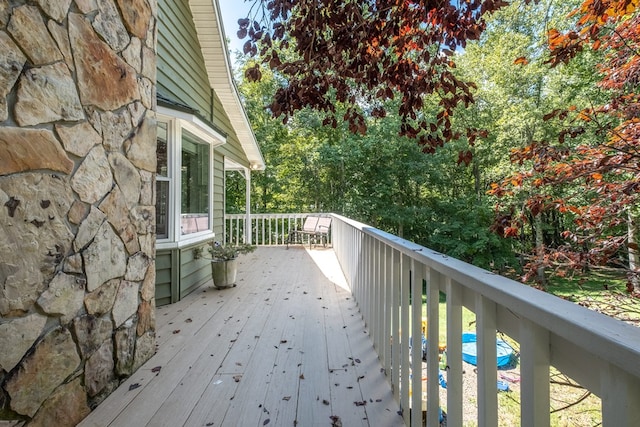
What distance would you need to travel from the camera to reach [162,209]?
399 centimetres

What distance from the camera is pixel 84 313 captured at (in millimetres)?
1913

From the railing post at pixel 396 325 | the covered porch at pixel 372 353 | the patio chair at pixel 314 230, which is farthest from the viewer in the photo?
the patio chair at pixel 314 230

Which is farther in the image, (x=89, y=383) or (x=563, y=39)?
(x=563, y=39)

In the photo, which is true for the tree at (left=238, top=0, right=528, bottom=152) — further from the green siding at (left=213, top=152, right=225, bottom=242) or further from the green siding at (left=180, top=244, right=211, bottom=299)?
the green siding at (left=213, top=152, right=225, bottom=242)

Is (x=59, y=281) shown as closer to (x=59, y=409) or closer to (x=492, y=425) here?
(x=59, y=409)

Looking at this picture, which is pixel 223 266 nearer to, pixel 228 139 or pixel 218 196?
pixel 218 196

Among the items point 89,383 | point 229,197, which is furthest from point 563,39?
point 229,197

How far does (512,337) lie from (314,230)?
8.97m

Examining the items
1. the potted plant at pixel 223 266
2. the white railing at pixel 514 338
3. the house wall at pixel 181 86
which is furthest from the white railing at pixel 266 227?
the white railing at pixel 514 338

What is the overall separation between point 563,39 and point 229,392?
3391 millimetres

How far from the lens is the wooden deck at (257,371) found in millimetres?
1881

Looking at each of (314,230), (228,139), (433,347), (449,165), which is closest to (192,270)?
(228,139)

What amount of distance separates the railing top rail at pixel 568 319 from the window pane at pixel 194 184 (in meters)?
4.04

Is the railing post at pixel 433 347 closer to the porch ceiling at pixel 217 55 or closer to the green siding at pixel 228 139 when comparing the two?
the porch ceiling at pixel 217 55
